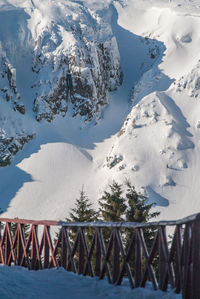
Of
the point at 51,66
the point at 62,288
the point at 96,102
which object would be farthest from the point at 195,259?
the point at 51,66

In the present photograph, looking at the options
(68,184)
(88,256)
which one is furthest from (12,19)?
(88,256)

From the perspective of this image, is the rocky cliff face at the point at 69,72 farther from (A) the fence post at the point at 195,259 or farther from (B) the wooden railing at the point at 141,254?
(A) the fence post at the point at 195,259

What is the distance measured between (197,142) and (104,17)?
6629cm

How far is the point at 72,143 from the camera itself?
9669cm

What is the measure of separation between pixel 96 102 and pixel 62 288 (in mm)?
105931

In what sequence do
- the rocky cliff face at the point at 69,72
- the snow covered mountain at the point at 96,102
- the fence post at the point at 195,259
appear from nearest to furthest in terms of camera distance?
the fence post at the point at 195,259
the snow covered mountain at the point at 96,102
the rocky cliff face at the point at 69,72

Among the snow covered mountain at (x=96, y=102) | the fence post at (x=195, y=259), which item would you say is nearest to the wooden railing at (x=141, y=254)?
the fence post at (x=195, y=259)

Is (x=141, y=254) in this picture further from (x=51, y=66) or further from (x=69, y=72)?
(x=51, y=66)

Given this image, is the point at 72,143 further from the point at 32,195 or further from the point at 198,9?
the point at 198,9

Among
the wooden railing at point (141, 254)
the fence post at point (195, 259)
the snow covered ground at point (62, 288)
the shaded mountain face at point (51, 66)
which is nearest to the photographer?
the fence post at point (195, 259)

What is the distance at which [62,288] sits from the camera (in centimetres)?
917

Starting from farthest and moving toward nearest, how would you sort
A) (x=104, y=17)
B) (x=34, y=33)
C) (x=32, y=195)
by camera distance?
(x=104, y=17), (x=34, y=33), (x=32, y=195)

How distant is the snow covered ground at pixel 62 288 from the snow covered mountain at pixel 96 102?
5930cm

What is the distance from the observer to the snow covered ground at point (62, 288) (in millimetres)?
7728
